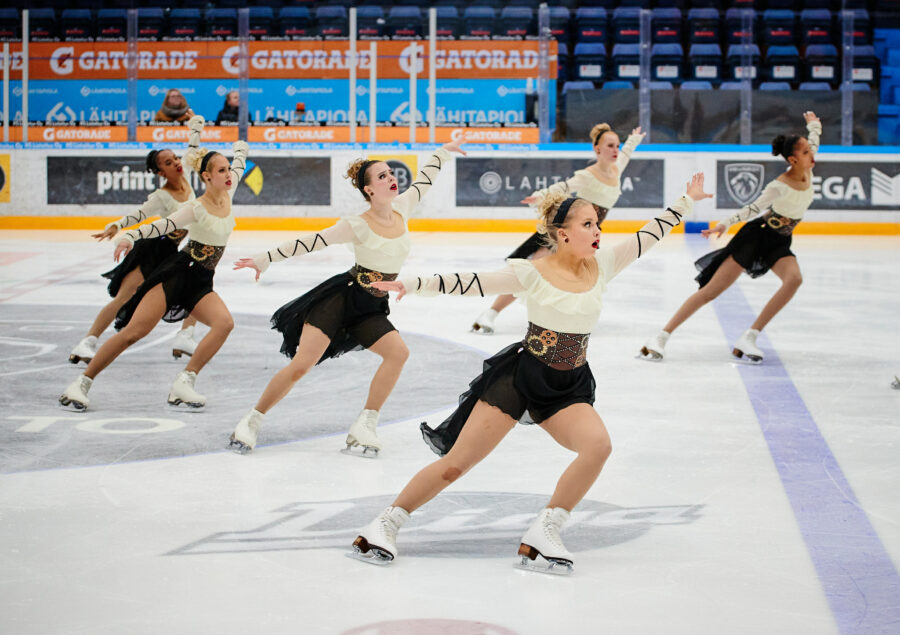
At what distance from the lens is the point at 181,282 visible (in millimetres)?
6539

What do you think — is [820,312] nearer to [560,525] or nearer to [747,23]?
[560,525]

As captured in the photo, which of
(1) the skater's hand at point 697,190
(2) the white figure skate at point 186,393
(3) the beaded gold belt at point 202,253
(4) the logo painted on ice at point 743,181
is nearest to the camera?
(1) the skater's hand at point 697,190

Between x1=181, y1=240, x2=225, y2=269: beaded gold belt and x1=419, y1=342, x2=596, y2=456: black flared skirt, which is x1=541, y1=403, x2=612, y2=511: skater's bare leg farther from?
x1=181, y1=240, x2=225, y2=269: beaded gold belt

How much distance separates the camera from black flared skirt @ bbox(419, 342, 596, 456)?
13.4ft

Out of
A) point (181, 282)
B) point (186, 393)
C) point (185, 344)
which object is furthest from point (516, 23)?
point (186, 393)

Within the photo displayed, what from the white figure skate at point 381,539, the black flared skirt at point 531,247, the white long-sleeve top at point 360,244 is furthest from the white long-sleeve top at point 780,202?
the white figure skate at point 381,539

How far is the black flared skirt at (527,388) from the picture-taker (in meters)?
4.09

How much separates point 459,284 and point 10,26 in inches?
554

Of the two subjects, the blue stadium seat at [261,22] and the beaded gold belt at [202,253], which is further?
the blue stadium seat at [261,22]

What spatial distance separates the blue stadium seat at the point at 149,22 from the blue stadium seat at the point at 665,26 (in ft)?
23.0

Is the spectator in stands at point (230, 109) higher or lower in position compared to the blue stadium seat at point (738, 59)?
lower

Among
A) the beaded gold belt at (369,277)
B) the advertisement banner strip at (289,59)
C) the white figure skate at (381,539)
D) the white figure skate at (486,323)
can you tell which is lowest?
the white figure skate at (381,539)

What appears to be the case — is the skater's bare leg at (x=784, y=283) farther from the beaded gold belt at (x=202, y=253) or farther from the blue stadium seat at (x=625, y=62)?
the blue stadium seat at (x=625, y=62)

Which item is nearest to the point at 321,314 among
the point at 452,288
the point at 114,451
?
the point at 114,451
